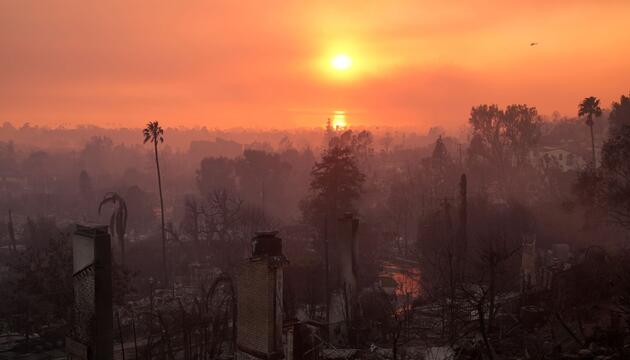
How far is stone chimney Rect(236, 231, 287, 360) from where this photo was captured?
30.8 ft

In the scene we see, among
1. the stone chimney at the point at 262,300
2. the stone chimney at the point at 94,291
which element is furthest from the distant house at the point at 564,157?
the stone chimney at the point at 94,291

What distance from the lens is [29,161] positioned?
10506 cm

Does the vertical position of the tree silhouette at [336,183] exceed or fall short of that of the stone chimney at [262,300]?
it exceeds it

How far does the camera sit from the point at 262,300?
9.43m

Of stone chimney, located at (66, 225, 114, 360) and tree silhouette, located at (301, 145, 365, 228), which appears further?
tree silhouette, located at (301, 145, 365, 228)

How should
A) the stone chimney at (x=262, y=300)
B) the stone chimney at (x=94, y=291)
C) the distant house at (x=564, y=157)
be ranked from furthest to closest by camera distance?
the distant house at (x=564, y=157) < the stone chimney at (x=94, y=291) < the stone chimney at (x=262, y=300)

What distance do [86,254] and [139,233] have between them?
40.2m

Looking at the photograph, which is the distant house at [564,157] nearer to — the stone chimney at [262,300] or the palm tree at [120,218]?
the palm tree at [120,218]

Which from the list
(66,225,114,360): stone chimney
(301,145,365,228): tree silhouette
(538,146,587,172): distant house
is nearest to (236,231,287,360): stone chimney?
(66,225,114,360): stone chimney

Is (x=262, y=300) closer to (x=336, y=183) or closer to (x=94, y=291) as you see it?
(x=94, y=291)

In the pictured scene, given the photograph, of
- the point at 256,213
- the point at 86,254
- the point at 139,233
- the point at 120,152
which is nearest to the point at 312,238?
the point at 256,213

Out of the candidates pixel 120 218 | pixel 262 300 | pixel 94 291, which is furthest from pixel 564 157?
pixel 94 291

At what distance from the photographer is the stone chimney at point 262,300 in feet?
30.8

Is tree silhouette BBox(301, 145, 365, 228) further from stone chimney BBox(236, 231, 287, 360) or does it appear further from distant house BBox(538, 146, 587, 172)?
distant house BBox(538, 146, 587, 172)
